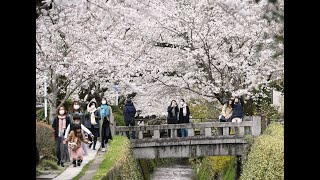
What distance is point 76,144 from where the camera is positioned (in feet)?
39.5

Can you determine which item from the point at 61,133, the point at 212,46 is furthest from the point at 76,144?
the point at 212,46

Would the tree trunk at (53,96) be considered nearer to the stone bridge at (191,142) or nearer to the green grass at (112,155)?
the green grass at (112,155)

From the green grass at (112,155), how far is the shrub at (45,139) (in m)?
1.14

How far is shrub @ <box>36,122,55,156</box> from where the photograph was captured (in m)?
11.8

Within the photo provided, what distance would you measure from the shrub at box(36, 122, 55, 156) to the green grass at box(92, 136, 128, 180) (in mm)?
1139

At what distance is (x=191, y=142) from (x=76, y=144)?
4.88m

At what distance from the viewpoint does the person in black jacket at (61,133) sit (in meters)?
12.0

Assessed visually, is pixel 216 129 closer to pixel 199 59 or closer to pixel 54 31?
pixel 199 59

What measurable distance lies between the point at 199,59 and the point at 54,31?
14.1ft

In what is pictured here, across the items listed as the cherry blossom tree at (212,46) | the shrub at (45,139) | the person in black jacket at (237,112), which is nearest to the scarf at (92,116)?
the shrub at (45,139)

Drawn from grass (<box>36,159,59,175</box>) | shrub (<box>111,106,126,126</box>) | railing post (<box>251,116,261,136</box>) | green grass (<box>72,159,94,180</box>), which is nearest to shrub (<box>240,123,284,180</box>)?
railing post (<box>251,116,261,136</box>)

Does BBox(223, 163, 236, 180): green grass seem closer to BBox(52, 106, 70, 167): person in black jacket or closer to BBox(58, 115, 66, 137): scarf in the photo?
BBox(52, 106, 70, 167): person in black jacket
